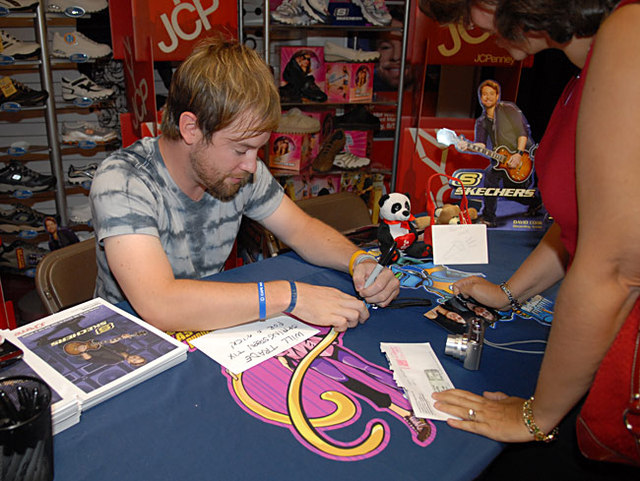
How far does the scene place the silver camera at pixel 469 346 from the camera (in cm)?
109

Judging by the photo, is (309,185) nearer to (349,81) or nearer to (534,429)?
(349,81)

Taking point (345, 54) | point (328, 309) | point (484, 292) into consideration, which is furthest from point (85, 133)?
point (484, 292)

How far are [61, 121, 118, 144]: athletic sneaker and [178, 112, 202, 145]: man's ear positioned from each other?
2.26 m

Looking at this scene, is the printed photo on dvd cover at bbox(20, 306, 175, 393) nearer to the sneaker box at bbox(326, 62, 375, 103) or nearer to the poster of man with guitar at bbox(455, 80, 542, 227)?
the poster of man with guitar at bbox(455, 80, 542, 227)

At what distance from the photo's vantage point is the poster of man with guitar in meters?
1.90

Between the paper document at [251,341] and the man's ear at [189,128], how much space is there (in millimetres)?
576

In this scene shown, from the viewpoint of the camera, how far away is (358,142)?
3805 mm

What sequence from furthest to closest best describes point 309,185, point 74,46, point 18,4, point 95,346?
point 309,185 < point 74,46 < point 18,4 < point 95,346

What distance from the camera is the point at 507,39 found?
0.94 metres

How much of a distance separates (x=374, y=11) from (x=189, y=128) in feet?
8.27

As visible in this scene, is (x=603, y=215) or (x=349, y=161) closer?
(x=603, y=215)

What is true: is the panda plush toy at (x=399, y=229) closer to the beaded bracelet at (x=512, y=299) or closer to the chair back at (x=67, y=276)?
the beaded bracelet at (x=512, y=299)

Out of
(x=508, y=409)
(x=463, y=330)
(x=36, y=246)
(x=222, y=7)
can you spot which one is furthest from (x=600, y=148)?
(x=36, y=246)

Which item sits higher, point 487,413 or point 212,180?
point 212,180
